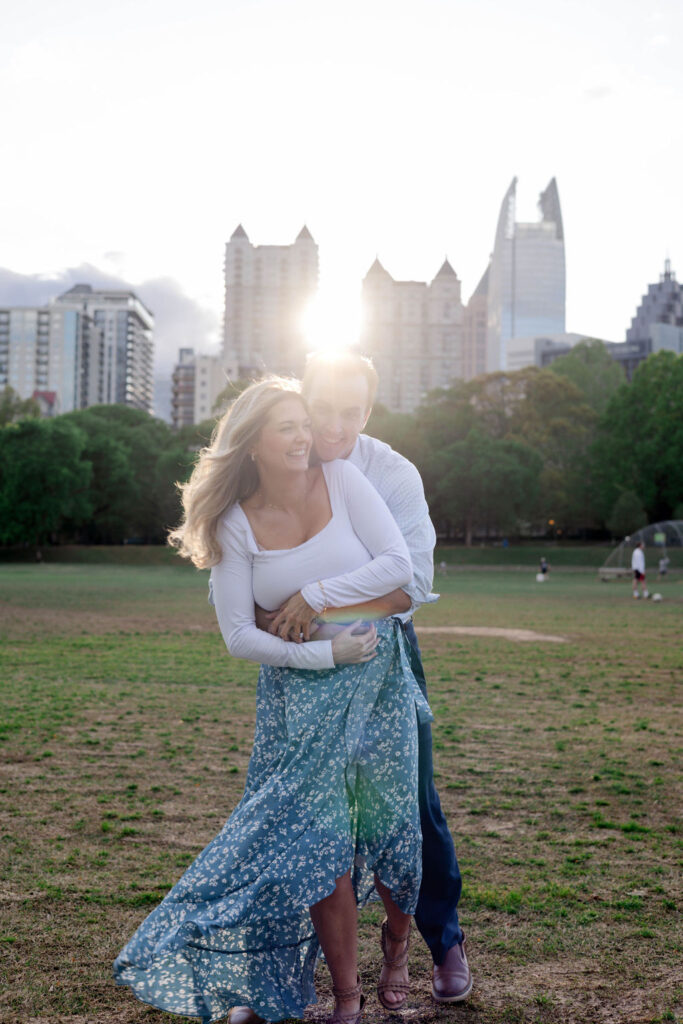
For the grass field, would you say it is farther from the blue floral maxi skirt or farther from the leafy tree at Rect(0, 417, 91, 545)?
the leafy tree at Rect(0, 417, 91, 545)

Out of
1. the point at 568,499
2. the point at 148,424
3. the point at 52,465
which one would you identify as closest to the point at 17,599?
the point at 52,465

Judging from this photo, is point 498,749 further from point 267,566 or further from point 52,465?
point 52,465

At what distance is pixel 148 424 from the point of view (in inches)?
3054

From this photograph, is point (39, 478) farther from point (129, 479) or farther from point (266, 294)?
point (266, 294)

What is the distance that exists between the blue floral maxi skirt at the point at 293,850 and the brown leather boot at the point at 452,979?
1.38 feet

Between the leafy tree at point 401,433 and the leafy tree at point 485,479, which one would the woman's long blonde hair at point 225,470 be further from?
the leafy tree at point 401,433

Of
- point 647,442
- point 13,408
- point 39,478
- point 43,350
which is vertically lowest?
point 39,478

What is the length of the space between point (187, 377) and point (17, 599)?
477ft

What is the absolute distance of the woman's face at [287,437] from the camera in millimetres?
3111

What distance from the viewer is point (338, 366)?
317 cm

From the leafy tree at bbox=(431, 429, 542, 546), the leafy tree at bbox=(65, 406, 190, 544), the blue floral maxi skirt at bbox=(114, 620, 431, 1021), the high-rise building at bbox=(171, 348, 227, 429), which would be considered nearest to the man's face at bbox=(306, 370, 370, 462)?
the blue floral maxi skirt at bbox=(114, 620, 431, 1021)

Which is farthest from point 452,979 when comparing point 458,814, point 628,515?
point 628,515

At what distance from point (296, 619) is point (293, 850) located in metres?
0.69

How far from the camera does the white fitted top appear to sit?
9.92ft
